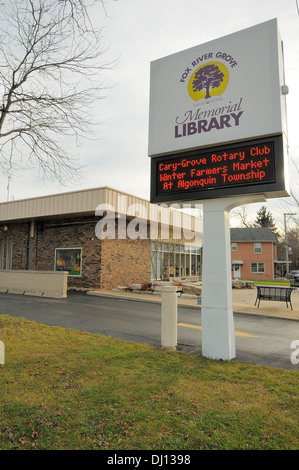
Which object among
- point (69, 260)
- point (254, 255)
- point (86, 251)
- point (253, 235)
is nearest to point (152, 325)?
point (86, 251)

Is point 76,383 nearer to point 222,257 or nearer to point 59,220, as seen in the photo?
point 222,257

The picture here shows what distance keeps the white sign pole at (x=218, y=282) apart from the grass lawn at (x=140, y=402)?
398 mm

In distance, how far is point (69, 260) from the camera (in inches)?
801

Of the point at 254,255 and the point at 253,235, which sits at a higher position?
the point at 253,235

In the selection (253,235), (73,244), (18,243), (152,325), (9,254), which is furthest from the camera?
(253,235)

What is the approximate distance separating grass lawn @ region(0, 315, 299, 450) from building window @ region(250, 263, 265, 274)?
44724 mm

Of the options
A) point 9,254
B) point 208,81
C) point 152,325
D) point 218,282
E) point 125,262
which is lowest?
point 152,325

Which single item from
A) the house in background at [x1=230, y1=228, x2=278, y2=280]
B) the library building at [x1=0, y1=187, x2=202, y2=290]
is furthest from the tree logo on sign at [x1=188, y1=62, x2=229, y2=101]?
the house in background at [x1=230, y1=228, x2=278, y2=280]

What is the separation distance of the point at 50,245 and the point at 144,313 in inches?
469

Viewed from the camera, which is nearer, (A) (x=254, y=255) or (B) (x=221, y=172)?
(B) (x=221, y=172)

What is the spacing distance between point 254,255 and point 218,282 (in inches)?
1781

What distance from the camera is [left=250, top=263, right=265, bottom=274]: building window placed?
48.0m

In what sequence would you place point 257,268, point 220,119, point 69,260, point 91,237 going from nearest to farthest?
point 220,119 < point 91,237 < point 69,260 < point 257,268

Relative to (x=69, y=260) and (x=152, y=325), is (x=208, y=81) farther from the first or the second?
(x=69, y=260)
